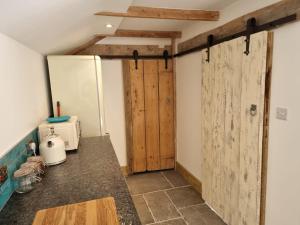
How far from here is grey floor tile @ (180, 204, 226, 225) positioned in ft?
7.98

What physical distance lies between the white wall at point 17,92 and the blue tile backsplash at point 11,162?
4 cm

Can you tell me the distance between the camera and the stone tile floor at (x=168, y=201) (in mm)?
2494

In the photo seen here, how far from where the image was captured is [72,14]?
4.71 ft

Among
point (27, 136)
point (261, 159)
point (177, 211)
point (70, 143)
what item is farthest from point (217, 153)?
point (27, 136)

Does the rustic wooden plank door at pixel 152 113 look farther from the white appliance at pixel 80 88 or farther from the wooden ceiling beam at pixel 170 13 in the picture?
the wooden ceiling beam at pixel 170 13

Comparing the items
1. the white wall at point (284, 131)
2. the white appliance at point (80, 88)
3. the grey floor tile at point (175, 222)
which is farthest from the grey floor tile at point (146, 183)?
the white wall at point (284, 131)

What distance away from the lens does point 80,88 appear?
2562 mm

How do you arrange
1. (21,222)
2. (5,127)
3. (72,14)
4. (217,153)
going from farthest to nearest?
1. (217,153)
2. (72,14)
3. (5,127)
4. (21,222)

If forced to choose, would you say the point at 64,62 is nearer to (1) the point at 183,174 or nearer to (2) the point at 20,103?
(2) the point at 20,103

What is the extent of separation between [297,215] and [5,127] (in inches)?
84.8

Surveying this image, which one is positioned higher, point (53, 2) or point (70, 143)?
point (53, 2)

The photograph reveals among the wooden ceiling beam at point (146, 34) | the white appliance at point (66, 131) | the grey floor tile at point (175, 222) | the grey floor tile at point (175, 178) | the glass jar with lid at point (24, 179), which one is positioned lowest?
the grey floor tile at point (175, 222)

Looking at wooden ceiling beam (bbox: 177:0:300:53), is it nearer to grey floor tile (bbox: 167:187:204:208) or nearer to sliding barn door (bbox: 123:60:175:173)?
sliding barn door (bbox: 123:60:175:173)

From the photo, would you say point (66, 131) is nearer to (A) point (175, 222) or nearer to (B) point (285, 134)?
(A) point (175, 222)
